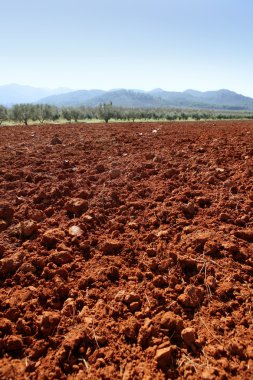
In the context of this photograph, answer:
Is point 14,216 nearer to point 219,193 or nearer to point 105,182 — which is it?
point 105,182

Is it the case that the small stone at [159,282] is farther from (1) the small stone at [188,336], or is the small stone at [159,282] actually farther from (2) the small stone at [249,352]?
(2) the small stone at [249,352]

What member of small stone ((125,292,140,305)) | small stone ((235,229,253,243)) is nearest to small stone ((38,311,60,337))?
small stone ((125,292,140,305))

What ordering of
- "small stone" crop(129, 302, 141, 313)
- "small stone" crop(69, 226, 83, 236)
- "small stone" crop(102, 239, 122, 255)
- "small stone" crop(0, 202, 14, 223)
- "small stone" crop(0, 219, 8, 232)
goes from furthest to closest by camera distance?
"small stone" crop(0, 202, 14, 223)
"small stone" crop(0, 219, 8, 232)
"small stone" crop(69, 226, 83, 236)
"small stone" crop(102, 239, 122, 255)
"small stone" crop(129, 302, 141, 313)

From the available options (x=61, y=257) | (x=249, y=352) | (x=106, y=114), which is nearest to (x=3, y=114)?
(x=106, y=114)

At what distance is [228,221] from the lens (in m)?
3.76

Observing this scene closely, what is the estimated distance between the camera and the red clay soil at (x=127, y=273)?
7.10 ft

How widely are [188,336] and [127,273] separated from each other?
91cm

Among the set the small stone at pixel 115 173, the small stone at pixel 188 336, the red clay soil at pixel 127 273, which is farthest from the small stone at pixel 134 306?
the small stone at pixel 115 173

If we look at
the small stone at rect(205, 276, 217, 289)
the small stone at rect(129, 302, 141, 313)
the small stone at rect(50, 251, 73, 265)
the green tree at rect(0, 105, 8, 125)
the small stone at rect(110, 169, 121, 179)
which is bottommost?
the small stone at rect(129, 302, 141, 313)

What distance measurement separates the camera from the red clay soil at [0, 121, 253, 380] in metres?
2.16

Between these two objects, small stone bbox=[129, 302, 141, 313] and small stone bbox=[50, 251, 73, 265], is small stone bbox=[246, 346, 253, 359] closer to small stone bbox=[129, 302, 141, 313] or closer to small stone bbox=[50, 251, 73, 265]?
small stone bbox=[129, 302, 141, 313]

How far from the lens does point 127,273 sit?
301 cm

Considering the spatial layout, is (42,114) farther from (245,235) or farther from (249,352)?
(249,352)

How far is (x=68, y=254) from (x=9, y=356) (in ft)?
3.82
